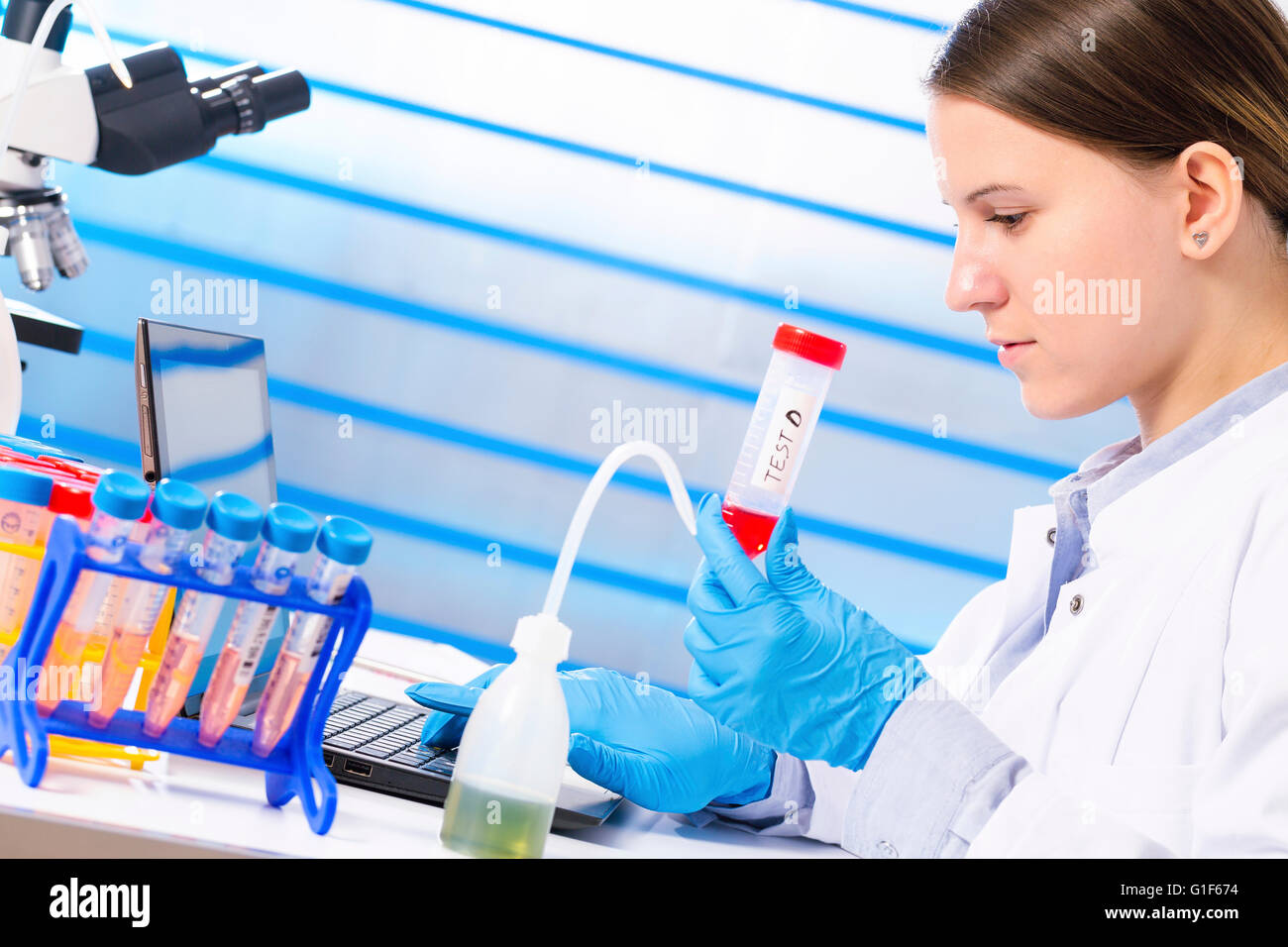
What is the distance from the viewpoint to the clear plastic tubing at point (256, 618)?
0.85 meters

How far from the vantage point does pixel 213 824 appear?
2.68 feet

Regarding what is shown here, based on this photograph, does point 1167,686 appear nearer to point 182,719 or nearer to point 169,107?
point 182,719

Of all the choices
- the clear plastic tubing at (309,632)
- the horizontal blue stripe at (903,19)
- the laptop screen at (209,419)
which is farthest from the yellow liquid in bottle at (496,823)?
the horizontal blue stripe at (903,19)

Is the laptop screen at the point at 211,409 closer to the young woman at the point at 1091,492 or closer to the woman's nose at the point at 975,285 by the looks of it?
the young woman at the point at 1091,492

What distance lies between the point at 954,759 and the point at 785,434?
37cm

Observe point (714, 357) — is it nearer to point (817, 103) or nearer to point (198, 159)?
point (817, 103)

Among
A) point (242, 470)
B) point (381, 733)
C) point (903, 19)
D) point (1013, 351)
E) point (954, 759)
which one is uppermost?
point (903, 19)

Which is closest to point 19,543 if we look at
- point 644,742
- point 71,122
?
point 644,742

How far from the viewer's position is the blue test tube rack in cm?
82

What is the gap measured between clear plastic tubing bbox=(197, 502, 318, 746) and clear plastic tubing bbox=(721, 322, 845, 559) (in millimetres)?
484

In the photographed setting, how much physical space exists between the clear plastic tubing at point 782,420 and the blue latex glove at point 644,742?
0.26 m
